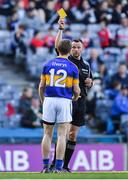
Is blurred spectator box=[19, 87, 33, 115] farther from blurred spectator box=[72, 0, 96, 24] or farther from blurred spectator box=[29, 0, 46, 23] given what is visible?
blurred spectator box=[72, 0, 96, 24]

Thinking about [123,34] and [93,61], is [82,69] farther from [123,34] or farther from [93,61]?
[123,34]

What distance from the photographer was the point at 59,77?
39.4ft

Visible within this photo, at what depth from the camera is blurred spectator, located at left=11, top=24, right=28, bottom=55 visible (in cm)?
2133

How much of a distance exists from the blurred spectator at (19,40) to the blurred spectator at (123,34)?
2673 millimetres

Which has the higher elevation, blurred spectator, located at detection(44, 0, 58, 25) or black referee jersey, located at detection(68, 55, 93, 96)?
blurred spectator, located at detection(44, 0, 58, 25)

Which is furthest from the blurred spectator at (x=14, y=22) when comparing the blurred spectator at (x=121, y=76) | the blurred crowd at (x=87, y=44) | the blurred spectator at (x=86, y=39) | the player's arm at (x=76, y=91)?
the player's arm at (x=76, y=91)

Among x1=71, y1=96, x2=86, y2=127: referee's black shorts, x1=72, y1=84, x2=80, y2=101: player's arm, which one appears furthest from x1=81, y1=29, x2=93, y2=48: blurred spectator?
x1=72, y1=84, x2=80, y2=101: player's arm

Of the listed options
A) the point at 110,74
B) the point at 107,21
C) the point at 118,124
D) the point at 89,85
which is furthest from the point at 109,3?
the point at 89,85

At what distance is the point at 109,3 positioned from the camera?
23984 mm

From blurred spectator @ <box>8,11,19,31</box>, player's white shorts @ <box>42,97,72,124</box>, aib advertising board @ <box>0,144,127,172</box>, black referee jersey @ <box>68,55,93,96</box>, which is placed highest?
blurred spectator @ <box>8,11,19,31</box>

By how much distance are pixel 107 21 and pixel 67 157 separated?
10.7m

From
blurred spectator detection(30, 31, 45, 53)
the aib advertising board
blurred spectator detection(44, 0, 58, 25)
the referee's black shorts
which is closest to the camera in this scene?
the referee's black shorts

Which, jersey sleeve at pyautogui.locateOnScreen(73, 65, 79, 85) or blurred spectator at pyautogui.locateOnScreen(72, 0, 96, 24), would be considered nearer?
jersey sleeve at pyautogui.locateOnScreen(73, 65, 79, 85)

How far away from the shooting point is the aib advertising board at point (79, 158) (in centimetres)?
1778
